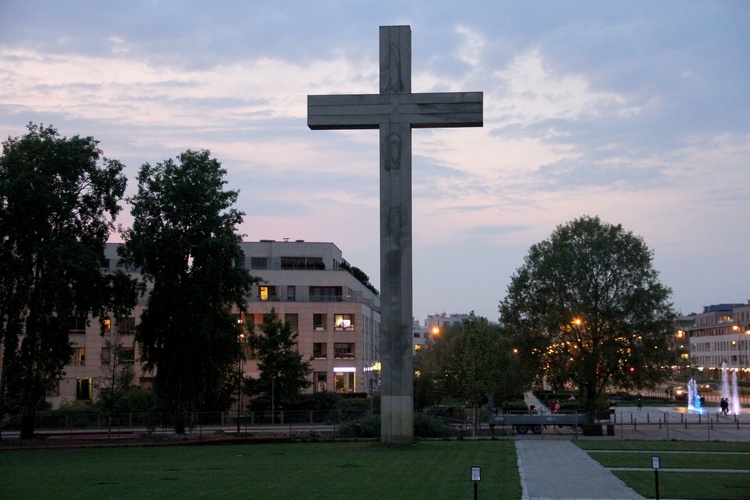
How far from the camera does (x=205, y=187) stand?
50.6 metres

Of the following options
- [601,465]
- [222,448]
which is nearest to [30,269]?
[222,448]

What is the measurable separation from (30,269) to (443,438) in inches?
957

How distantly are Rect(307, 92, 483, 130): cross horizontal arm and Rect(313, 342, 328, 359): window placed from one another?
53.7m

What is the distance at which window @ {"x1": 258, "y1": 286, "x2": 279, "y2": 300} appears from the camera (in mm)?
88750

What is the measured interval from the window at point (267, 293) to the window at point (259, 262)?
14.9ft

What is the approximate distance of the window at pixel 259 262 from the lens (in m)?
93.1

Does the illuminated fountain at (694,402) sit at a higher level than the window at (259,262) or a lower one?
lower

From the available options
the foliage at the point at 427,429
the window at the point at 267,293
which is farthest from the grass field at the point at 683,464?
the window at the point at 267,293

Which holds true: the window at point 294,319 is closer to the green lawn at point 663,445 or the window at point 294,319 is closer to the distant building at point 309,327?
the distant building at point 309,327

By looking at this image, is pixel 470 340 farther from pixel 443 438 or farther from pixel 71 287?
pixel 71 287

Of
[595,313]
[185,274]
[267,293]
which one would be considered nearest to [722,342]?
[267,293]

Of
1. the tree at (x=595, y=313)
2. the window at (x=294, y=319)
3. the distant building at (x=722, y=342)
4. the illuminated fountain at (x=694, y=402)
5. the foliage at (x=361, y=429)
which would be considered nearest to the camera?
the foliage at (x=361, y=429)

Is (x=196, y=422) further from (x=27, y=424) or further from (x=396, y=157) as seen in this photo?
(x=396, y=157)

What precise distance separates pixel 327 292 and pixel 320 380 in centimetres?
936
